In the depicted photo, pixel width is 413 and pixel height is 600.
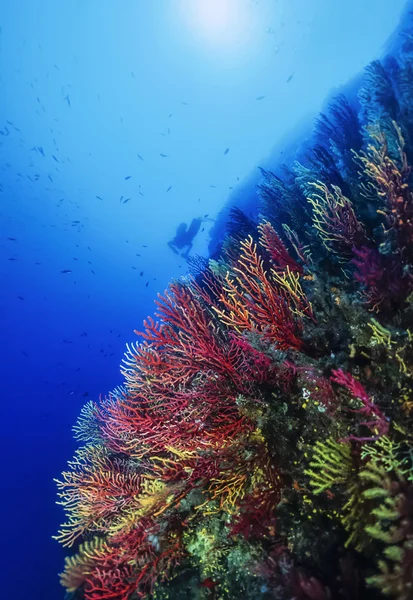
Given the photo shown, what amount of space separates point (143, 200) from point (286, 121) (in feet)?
141

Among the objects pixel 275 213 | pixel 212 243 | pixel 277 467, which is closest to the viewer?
pixel 277 467

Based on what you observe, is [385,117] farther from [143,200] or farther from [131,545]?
[143,200]

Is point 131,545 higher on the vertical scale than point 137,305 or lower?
lower

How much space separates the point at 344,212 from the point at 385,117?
5.73 metres

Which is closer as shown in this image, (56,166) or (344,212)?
(344,212)

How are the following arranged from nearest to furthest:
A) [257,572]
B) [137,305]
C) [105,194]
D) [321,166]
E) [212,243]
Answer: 1. [257,572]
2. [321,166]
3. [212,243]
4. [137,305]
5. [105,194]

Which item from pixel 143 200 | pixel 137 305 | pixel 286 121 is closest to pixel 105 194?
pixel 143 200

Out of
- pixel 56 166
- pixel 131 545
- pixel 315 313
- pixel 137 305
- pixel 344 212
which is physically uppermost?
pixel 56 166

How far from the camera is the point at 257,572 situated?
2.71m

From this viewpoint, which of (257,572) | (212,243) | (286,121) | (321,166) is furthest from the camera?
(286,121)

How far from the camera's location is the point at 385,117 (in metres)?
7.79

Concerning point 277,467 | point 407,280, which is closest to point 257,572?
point 277,467

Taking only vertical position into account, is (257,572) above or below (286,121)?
below

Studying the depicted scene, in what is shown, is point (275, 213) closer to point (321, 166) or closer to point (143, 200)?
point (321, 166)
